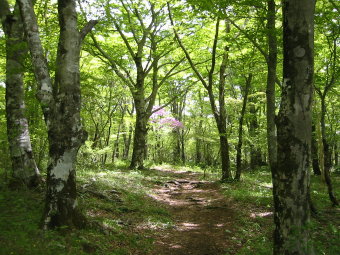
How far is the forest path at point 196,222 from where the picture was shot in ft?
20.3

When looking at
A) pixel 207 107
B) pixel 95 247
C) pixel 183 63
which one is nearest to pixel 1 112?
pixel 95 247

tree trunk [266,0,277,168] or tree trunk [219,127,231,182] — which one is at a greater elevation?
tree trunk [266,0,277,168]

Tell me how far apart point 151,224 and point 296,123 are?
499 cm

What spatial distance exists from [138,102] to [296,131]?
14.4 metres

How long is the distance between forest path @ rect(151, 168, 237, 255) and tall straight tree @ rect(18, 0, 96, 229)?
2.13 metres

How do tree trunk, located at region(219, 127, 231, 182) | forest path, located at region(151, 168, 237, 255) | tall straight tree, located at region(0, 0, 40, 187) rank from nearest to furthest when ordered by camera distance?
forest path, located at region(151, 168, 237, 255)
tall straight tree, located at region(0, 0, 40, 187)
tree trunk, located at region(219, 127, 231, 182)

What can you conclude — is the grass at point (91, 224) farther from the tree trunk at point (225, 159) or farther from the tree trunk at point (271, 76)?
the tree trunk at point (225, 159)

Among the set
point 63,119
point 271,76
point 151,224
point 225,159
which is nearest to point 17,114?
point 63,119

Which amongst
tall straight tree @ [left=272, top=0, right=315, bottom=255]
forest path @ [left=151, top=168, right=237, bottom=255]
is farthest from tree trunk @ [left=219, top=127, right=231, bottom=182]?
tall straight tree @ [left=272, top=0, right=315, bottom=255]

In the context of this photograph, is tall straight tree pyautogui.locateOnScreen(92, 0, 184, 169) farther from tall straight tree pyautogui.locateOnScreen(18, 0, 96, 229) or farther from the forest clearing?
tall straight tree pyautogui.locateOnScreen(18, 0, 96, 229)

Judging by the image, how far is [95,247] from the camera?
199 inches

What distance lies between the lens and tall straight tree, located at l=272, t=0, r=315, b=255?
3816mm

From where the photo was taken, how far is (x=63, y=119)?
5.32m

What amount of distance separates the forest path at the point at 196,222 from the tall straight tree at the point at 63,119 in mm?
2133
